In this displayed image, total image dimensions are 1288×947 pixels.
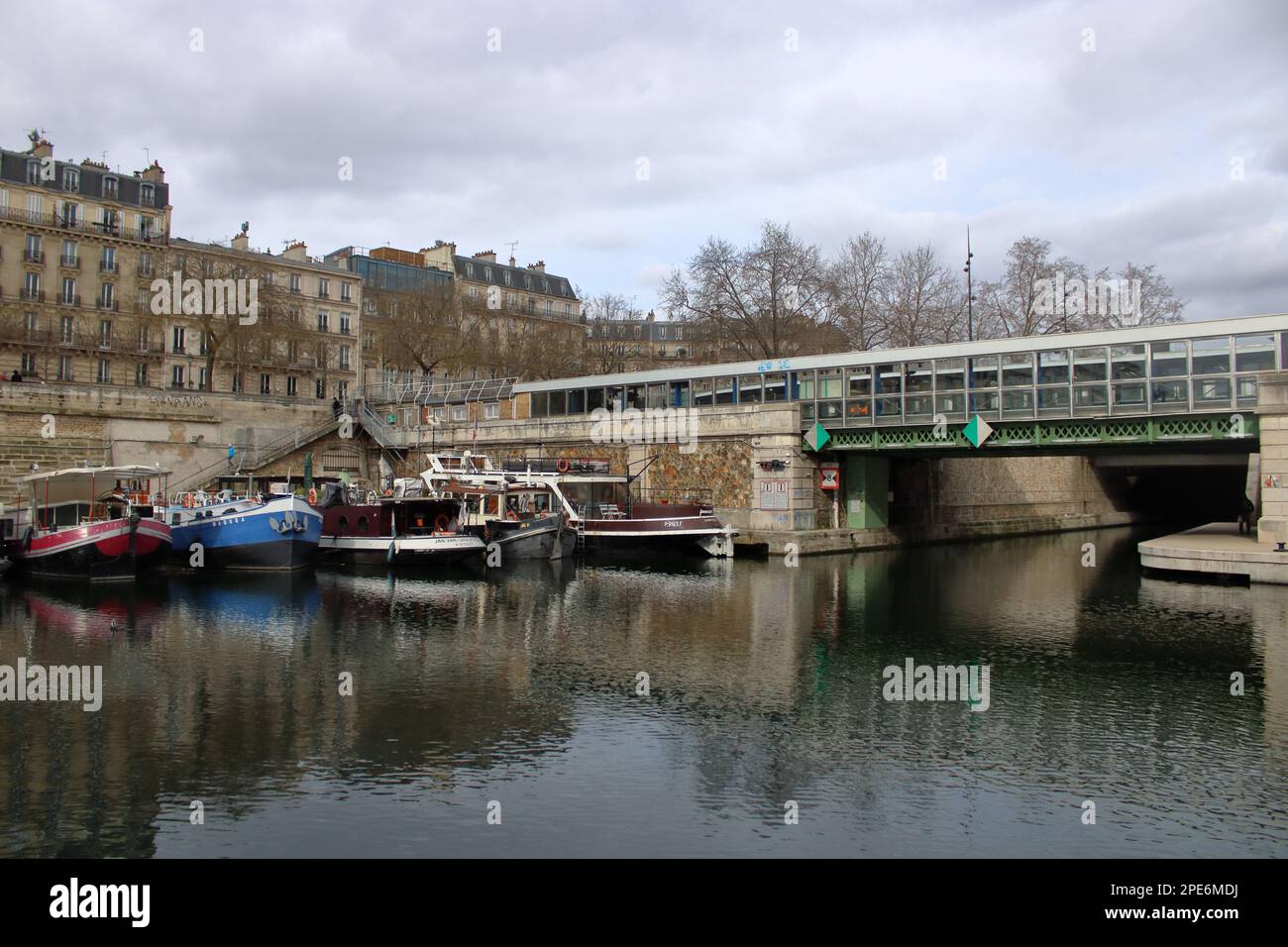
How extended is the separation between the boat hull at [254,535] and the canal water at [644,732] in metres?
6.77

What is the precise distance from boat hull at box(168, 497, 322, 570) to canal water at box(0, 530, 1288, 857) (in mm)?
6772

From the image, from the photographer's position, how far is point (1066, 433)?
3288cm

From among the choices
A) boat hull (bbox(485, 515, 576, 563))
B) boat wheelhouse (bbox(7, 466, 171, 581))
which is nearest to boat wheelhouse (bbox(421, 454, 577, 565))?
boat hull (bbox(485, 515, 576, 563))

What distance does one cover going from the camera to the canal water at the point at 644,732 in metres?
9.60

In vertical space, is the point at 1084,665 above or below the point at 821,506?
below

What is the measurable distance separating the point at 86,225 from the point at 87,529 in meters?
45.3

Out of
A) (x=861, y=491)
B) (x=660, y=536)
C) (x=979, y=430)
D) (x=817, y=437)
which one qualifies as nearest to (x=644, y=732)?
(x=660, y=536)

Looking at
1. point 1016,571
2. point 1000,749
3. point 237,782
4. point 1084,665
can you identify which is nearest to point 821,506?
point 1016,571

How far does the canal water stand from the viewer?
31.5 feet

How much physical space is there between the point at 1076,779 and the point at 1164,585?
65.8 ft

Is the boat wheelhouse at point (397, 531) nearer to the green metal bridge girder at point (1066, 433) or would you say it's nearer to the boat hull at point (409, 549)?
the boat hull at point (409, 549)

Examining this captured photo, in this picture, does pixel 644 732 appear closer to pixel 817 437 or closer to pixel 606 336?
pixel 817 437
